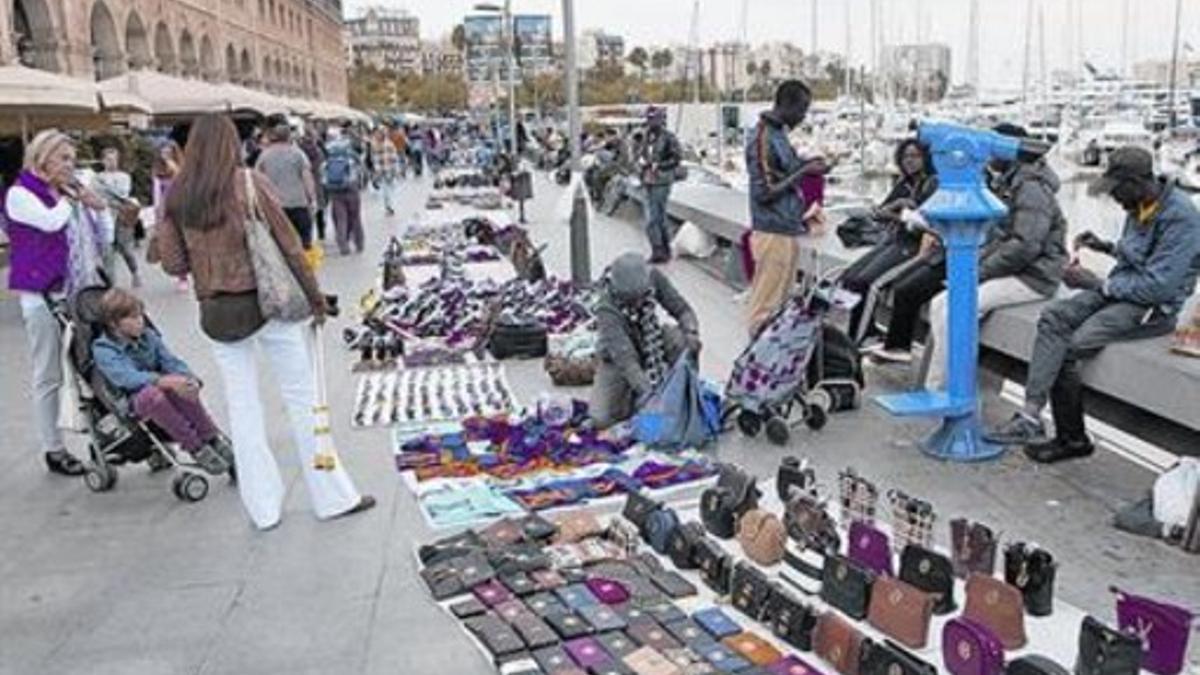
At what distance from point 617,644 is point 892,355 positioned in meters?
3.93

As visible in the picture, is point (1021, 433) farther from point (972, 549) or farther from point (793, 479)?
point (972, 549)

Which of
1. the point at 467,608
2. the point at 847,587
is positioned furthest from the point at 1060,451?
the point at 467,608

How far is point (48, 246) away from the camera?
6230 mm

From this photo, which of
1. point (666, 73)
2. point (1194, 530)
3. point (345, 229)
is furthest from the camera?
point (666, 73)

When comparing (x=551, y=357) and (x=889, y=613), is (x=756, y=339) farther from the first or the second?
(x=889, y=613)

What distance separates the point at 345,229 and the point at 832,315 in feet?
32.3

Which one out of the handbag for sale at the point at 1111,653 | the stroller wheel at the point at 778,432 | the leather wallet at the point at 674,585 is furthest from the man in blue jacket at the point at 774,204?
the handbag for sale at the point at 1111,653

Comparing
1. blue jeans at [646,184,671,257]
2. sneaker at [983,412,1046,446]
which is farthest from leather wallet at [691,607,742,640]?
blue jeans at [646,184,671,257]

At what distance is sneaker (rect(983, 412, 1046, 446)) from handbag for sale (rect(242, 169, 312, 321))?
11.9 feet

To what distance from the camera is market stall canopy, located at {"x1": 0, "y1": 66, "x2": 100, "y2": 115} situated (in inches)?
534

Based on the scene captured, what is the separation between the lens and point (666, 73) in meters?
109

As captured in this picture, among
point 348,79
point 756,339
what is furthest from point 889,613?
point 348,79

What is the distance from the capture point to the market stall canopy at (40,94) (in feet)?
44.5

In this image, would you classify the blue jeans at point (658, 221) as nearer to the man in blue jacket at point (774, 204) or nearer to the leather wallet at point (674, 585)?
the man in blue jacket at point (774, 204)
